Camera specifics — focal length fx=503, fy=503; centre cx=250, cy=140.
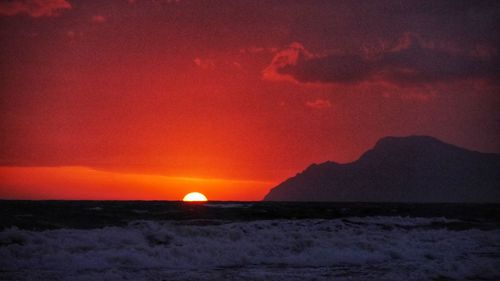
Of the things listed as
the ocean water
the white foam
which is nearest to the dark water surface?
the ocean water

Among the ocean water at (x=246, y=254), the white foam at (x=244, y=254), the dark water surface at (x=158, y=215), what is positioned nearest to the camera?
the ocean water at (x=246, y=254)

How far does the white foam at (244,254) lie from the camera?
13.8 meters

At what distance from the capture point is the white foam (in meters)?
13.8

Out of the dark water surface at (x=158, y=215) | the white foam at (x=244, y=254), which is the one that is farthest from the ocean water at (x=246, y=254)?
the dark water surface at (x=158, y=215)

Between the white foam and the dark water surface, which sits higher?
the dark water surface

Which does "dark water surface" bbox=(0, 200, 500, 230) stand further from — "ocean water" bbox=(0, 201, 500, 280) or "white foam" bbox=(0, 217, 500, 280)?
"white foam" bbox=(0, 217, 500, 280)

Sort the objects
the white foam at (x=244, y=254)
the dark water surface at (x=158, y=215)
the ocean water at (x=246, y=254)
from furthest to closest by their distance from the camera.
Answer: the dark water surface at (x=158, y=215)
the white foam at (x=244, y=254)
the ocean water at (x=246, y=254)

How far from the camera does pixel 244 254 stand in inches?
694

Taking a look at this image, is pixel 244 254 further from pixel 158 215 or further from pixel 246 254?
pixel 158 215

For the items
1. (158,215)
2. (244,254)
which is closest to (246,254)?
(244,254)

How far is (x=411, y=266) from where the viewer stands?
15.2 metres

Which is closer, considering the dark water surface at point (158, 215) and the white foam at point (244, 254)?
the white foam at point (244, 254)

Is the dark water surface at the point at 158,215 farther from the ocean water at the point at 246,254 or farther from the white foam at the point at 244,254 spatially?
the white foam at the point at 244,254

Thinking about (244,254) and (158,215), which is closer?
(244,254)
